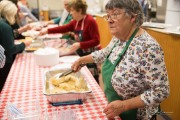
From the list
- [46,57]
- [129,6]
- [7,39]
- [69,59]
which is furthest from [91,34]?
[129,6]

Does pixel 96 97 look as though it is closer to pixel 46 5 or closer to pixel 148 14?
pixel 148 14

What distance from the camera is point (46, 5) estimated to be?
5.53 meters

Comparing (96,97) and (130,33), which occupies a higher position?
(130,33)

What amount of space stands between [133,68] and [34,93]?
0.71 metres

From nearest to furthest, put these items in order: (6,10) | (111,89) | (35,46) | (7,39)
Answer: (111,89)
(7,39)
(6,10)
(35,46)

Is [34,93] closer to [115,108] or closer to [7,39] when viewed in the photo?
[115,108]

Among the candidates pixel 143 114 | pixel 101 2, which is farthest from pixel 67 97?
pixel 101 2

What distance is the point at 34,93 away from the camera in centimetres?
141

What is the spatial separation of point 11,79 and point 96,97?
72cm

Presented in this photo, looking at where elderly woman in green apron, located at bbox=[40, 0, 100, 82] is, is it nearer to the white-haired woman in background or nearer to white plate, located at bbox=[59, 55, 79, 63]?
white plate, located at bbox=[59, 55, 79, 63]

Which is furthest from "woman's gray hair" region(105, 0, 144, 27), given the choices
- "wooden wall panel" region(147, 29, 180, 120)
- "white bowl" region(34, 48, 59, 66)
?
"wooden wall panel" region(147, 29, 180, 120)

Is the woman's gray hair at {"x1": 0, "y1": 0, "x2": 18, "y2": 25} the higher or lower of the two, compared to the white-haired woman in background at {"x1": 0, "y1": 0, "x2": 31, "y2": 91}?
higher

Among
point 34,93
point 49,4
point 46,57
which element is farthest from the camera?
point 49,4

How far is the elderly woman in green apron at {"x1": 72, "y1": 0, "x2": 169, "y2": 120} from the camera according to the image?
101 centimetres
